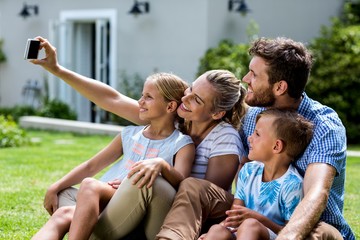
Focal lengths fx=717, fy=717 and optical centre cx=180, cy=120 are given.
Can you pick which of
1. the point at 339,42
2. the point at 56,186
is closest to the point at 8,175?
the point at 56,186

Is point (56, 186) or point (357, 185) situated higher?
point (56, 186)

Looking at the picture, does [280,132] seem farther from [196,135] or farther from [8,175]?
[8,175]

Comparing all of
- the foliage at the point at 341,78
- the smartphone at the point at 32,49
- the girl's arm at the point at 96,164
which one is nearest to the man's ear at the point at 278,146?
the girl's arm at the point at 96,164

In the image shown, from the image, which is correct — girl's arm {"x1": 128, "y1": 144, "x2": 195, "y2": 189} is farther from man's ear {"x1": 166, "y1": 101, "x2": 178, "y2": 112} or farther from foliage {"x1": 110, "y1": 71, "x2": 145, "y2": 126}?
foliage {"x1": 110, "y1": 71, "x2": 145, "y2": 126}

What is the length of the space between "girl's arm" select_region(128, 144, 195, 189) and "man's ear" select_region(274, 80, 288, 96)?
0.51 meters

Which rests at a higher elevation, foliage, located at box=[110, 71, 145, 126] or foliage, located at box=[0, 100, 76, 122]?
foliage, located at box=[110, 71, 145, 126]

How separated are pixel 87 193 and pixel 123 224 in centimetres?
23

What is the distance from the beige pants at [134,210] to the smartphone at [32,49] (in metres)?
0.89

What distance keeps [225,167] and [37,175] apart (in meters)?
3.71

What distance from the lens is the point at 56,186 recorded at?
3812mm

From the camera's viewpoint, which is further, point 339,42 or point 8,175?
point 339,42

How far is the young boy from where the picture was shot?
316 centimetres

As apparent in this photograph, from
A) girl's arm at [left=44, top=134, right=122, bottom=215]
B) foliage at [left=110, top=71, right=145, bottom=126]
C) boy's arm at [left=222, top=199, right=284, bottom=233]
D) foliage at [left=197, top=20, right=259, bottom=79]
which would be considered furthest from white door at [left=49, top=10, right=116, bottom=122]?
boy's arm at [left=222, top=199, right=284, bottom=233]

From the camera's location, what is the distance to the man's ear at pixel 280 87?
341 cm
